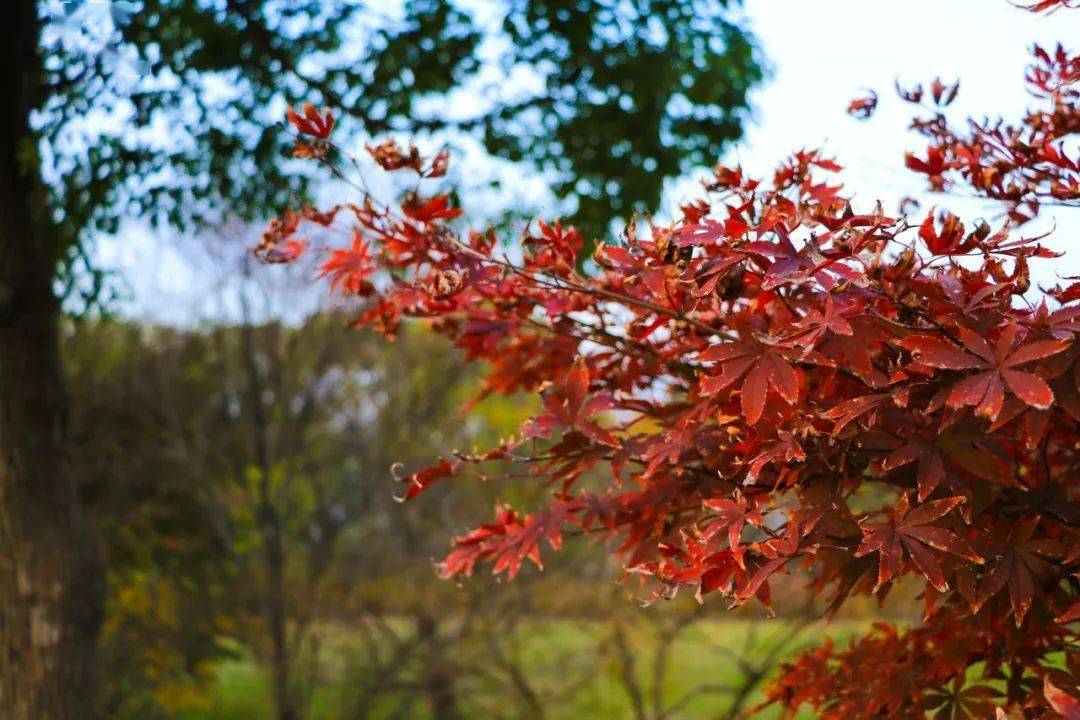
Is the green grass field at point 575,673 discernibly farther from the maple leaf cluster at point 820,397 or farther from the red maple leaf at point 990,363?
the red maple leaf at point 990,363

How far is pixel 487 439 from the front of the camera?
489 inches

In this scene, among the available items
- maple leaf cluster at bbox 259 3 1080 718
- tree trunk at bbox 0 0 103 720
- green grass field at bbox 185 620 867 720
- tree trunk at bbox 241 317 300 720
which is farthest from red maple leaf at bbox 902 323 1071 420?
tree trunk at bbox 241 317 300 720

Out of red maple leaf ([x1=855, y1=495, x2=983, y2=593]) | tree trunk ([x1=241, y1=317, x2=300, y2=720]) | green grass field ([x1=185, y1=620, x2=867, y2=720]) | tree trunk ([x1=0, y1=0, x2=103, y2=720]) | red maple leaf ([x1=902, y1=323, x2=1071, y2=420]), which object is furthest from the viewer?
green grass field ([x1=185, y1=620, x2=867, y2=720])

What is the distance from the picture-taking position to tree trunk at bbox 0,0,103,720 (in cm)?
411

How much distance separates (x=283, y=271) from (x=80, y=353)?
3230mm

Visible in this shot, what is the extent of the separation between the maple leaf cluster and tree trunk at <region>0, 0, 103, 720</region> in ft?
7.66

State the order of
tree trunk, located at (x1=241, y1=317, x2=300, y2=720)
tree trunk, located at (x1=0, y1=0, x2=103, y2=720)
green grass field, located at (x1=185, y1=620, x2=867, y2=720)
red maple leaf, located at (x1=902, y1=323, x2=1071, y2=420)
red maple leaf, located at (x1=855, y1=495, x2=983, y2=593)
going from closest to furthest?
red maple leaf, located at (x1=902, y1=323, x2=1071, y2=420) → red maple leaf, located at (x1=855, y1=495, x2=983, y2=593) → tree trunk, located at (x1=0, y1=0, x2=103, y2=720) → tree trunk, located at (x1=241, y1=317, x2=300, y2=720) → green grass field, located at (x1=185, y1=620, x2=867, y2=720)

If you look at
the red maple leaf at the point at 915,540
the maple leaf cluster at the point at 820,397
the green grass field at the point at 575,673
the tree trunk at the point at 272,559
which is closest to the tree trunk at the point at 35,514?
the maple leaf cluster at the point at 820,397

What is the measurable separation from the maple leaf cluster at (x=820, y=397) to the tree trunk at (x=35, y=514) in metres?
2.33

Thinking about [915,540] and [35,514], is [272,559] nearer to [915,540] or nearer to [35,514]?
[35,514]

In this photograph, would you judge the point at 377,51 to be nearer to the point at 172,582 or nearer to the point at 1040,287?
the point at 1040,287

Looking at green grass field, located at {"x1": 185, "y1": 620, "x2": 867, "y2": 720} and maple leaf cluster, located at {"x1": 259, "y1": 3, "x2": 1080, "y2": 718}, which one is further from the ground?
maple leaf cluster, located at {"x1": 259, "y1": 3, "x2": 1080, "y2": 718}

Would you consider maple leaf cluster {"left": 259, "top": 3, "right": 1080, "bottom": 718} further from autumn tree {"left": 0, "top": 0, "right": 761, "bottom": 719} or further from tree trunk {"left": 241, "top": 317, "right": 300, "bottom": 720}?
tree trunk {"left": 241, "top": 317, "right": 300, "bottom": 720}

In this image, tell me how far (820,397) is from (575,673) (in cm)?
845
